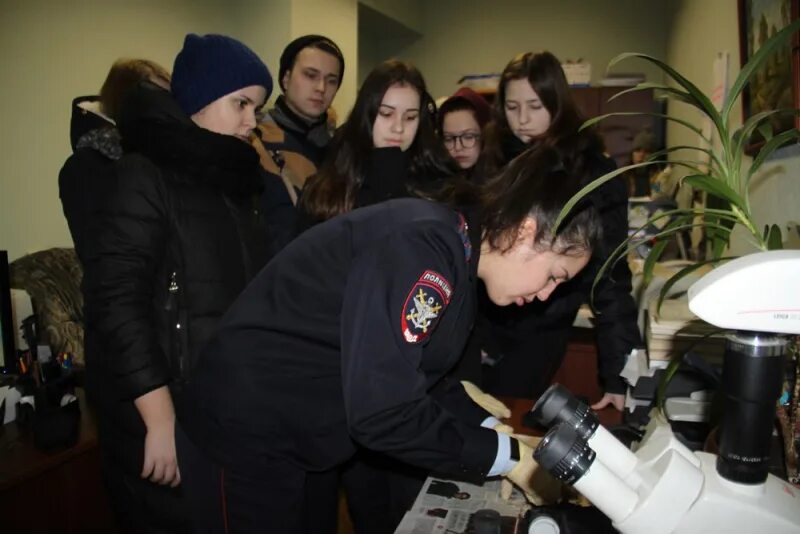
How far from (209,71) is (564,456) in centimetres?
111

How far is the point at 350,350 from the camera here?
2.41ft

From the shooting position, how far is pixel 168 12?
125 inches

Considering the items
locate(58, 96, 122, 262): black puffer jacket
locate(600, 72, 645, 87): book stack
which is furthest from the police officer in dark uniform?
locate(600, 72, 645, 87): book stack

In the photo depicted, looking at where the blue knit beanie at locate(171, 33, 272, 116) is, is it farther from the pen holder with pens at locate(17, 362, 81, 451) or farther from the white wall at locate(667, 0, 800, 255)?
the white wall at locate(667, 0, 800, 255)

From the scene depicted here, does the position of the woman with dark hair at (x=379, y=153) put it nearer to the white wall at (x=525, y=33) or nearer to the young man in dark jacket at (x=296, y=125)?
the young man in dark jacket at (x=296, y=125)

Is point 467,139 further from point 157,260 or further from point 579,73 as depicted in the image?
point 579,73

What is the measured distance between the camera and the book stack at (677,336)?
115 centimetres

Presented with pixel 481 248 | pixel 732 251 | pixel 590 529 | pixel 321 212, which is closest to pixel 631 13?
pixel 732 251

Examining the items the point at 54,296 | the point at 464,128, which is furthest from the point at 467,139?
the point at 54,296

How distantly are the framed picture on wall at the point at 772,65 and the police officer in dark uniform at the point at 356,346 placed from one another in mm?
616

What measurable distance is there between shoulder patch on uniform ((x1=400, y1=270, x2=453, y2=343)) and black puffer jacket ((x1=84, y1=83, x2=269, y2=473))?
577 millimetres

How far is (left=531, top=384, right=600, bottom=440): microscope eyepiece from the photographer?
1.97 feet

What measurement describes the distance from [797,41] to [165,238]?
1.30 meters

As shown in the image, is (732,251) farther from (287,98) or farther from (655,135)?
(655,135)
